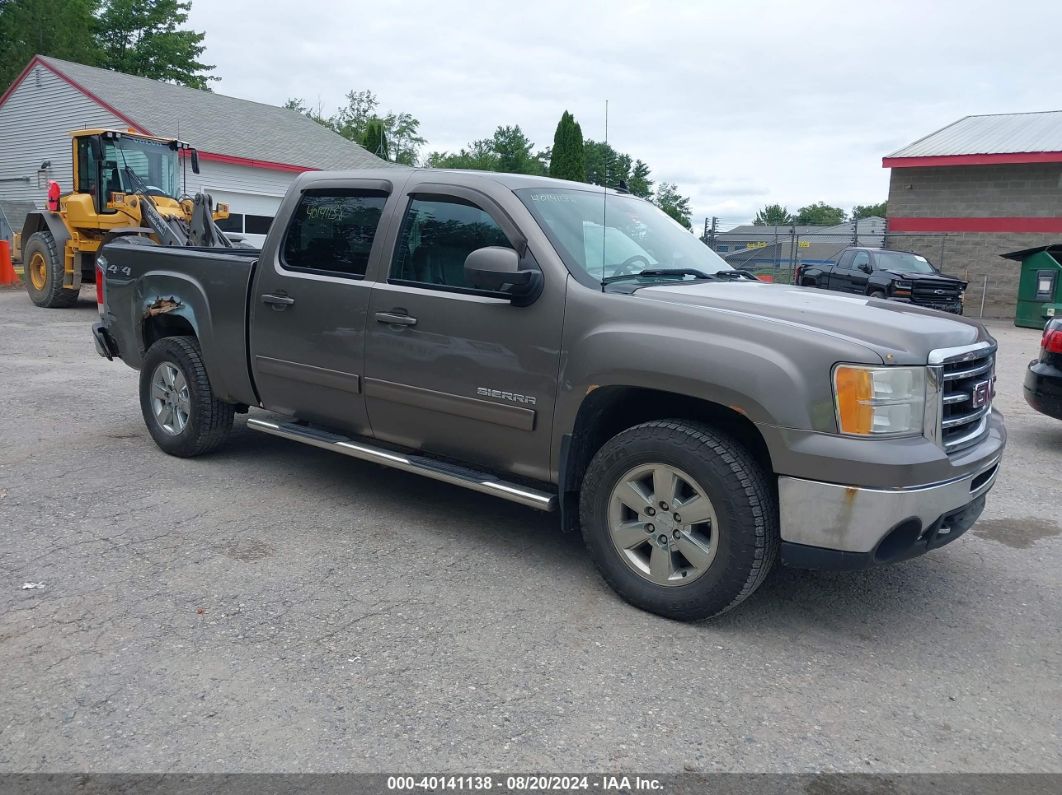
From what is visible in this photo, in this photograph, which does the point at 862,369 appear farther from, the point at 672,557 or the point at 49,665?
the point at 49,665

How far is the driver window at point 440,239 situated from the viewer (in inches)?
175

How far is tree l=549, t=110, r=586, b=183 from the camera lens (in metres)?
33.6

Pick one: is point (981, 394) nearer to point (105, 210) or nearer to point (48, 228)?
point (105, 210)

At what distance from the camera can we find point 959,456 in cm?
359

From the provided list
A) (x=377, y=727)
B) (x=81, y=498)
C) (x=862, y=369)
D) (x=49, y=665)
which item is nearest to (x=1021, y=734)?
(x=862, y=369)

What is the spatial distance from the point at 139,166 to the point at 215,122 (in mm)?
12247

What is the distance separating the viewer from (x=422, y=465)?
14.9ft

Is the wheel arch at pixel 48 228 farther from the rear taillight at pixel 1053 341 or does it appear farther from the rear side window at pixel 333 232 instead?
the rear taillight at pixel 1053 341

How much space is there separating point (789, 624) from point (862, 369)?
1212mm

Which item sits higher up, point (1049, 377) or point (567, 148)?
point (567, 148)

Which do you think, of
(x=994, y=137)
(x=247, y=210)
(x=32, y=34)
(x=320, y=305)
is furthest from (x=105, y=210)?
(x=32, y=34)

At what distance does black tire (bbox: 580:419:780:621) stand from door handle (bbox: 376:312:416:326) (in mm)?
1285

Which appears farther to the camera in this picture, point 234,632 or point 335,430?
point 335,430

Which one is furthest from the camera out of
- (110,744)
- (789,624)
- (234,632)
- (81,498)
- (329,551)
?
(81,498)
